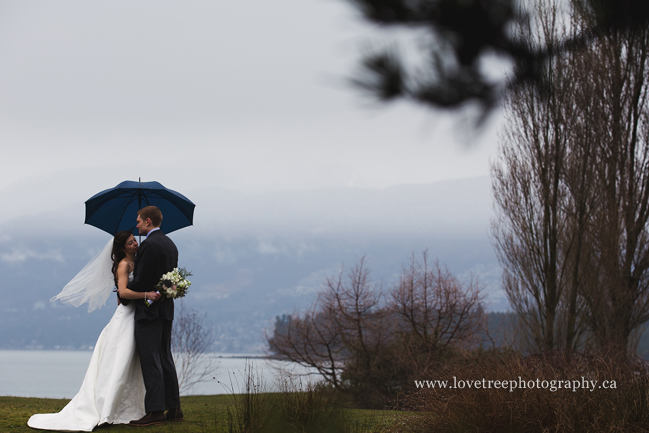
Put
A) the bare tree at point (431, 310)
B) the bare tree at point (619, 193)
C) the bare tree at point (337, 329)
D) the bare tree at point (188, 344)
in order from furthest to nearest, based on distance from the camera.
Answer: the bare tree at point (188, 344) < the bare tree at point (337, 329) < the bare tree at point (431, 310) < the bare tree at point (619, 193)

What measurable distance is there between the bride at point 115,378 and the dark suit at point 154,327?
130mm

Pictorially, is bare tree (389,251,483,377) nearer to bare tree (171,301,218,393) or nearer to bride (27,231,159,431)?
bare tree (171,301,218,393)

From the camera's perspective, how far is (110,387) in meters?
5.73

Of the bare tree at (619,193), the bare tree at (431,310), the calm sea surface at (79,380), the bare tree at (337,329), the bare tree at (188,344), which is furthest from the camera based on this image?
the bare tree at (188,344)

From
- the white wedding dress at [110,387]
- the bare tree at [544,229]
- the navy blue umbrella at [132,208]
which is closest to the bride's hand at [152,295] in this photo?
the white wedding dress at [110,387]

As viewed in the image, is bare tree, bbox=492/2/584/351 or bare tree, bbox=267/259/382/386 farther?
bare tree, bbox=267/259/382/386

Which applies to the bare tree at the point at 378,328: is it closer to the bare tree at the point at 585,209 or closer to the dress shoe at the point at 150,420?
the bare tree at the point at 585,209

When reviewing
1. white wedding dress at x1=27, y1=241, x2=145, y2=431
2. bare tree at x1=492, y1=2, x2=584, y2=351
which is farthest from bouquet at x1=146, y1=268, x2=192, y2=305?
bare tree at x1=492, y1=2, x2=584, y2=351

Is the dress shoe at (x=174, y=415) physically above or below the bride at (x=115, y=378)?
below

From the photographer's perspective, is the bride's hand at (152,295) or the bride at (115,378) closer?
the bride at (115,378)

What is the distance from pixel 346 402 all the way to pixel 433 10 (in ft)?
14.3

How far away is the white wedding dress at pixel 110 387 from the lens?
569 cm

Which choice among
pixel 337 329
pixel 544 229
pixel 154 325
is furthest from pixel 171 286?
pixel 337 329

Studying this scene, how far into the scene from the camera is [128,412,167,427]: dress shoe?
18.7ft
